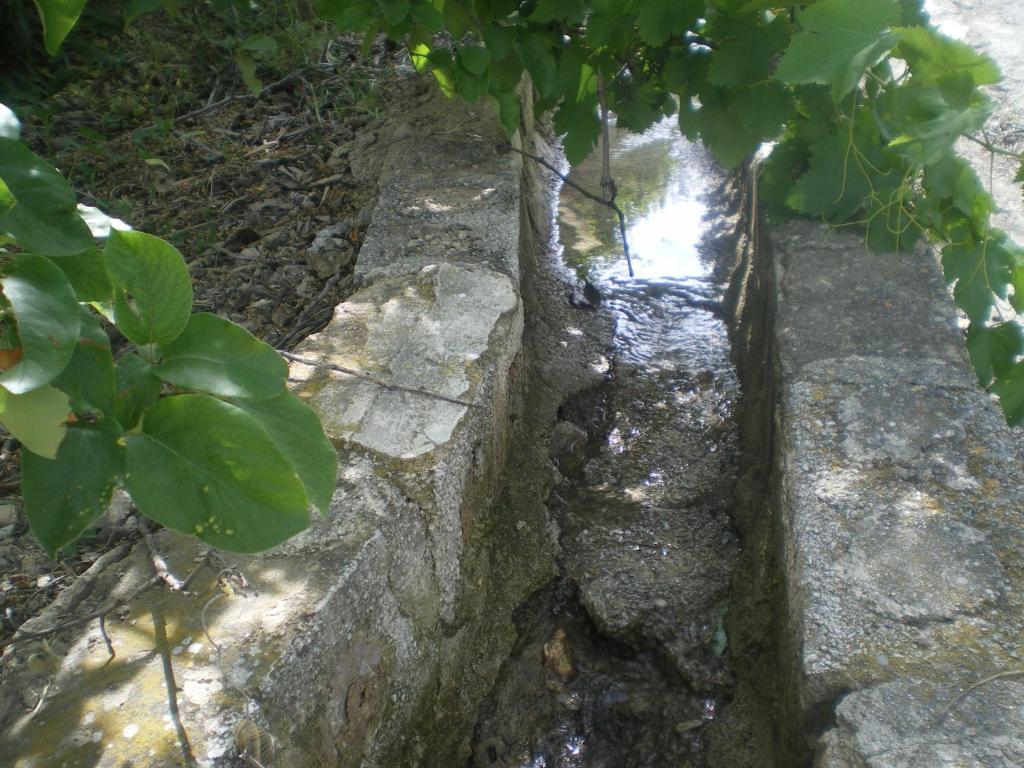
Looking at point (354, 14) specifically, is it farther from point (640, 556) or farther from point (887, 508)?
point (887, 508)

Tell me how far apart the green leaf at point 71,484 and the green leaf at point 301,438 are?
0.11 metres

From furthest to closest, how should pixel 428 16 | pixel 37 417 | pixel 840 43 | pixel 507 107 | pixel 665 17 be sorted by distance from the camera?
pixel 507 107 → pixel 428 16 → pixel 665 17 → pixel 840 43 → pixel 37 417

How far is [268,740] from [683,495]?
1.34 metres

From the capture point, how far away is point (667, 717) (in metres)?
1.77

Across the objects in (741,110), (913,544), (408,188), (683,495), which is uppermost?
(741,110)

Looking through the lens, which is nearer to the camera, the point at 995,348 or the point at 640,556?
the point at 995,348

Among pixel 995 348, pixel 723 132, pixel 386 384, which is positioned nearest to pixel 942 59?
pixel 995 348

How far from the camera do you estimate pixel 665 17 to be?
1898 millimetres

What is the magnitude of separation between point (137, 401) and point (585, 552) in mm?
1521

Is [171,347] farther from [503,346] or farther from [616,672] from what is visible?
[616,672]

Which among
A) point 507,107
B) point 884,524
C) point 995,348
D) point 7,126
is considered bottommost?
point 884,524

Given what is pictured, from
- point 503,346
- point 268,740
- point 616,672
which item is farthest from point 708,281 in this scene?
point 268,740

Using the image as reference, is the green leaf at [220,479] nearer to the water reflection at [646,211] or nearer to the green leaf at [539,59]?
the green leaf at [539,59]

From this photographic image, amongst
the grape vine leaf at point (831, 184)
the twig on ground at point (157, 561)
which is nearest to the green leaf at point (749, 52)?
the grape vine leaf at point (831, 184)
